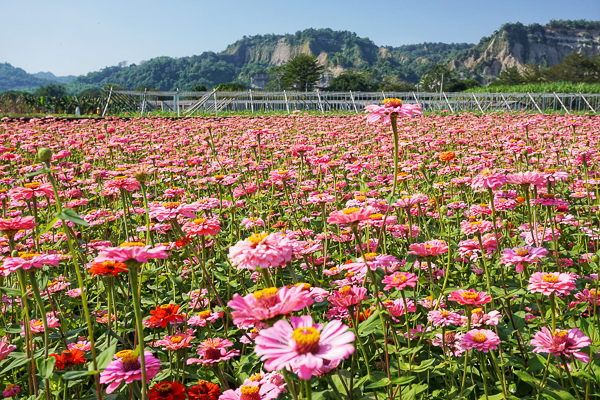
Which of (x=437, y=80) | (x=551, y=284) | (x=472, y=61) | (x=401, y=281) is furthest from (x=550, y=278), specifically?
(x=472, y=61)

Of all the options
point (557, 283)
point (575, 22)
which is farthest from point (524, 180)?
point (575, 22)

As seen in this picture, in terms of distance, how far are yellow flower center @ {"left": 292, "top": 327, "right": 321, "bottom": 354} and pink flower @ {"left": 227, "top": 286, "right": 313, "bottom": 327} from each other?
52 mm

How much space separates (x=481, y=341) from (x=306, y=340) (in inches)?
41.4

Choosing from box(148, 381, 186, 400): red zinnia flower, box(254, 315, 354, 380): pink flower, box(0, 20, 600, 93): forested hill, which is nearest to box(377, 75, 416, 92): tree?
box(0, 20, 600, 93): forested hill

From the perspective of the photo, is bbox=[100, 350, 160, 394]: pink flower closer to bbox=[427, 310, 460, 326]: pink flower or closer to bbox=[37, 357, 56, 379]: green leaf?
bbox=[37, 357, 56, 379]: green leaf

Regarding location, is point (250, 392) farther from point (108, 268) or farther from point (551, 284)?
point (551, 284)

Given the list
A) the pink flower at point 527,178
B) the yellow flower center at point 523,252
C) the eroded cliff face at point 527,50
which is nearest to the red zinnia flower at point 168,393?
the yellow flower center at point 523,252

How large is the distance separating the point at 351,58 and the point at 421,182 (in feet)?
654

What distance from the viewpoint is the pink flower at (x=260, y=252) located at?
1015mm

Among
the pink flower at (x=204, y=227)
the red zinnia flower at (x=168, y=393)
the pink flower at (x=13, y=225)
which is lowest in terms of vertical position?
the red zinnia flower at (x=168, y=393)

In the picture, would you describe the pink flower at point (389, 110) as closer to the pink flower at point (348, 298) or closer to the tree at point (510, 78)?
the pink flower at point (348, 298)

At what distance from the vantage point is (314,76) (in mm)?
77188

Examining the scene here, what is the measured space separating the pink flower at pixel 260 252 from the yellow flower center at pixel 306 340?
0.77 feet

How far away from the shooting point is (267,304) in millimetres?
867
